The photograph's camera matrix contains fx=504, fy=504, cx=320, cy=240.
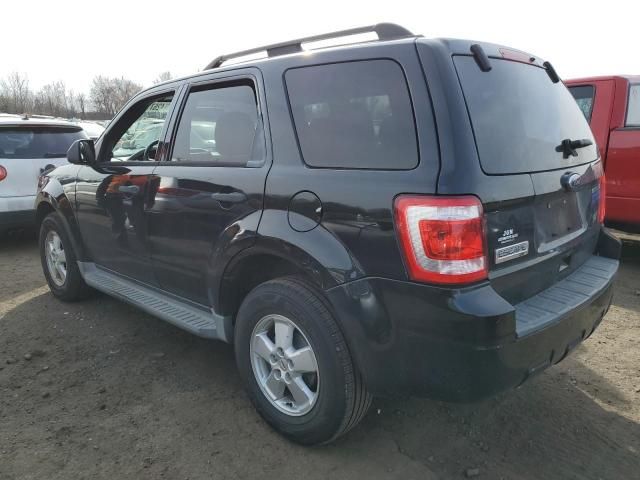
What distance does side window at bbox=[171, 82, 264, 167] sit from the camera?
2676mm

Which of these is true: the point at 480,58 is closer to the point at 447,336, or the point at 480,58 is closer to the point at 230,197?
the point at 447,336

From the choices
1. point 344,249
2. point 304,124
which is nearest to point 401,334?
point 344,249

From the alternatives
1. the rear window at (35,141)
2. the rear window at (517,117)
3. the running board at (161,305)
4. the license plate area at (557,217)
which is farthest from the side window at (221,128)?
the rear window at (35,141)

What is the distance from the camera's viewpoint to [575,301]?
2.32 meters

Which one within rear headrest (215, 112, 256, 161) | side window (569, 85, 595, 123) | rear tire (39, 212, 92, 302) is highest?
side window (569, 85, 595, 123)

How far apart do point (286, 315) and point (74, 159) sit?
2.36 metres

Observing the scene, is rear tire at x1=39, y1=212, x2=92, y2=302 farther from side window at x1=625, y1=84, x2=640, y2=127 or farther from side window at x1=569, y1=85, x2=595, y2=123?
side window at x1=625, y1=84, x2=640, y2=127

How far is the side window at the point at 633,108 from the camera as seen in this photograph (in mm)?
5180

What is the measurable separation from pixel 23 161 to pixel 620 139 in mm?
6800

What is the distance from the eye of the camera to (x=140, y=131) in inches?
144

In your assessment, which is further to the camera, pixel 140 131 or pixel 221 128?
pixel 140 131

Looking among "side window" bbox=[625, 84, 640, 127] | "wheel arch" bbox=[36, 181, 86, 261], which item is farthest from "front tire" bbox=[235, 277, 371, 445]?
"side window" bbox=[625, 84, 640, 127]

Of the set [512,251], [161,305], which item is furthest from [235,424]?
[512,251]

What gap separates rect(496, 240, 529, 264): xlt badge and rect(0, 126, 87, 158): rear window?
20.2 ft
